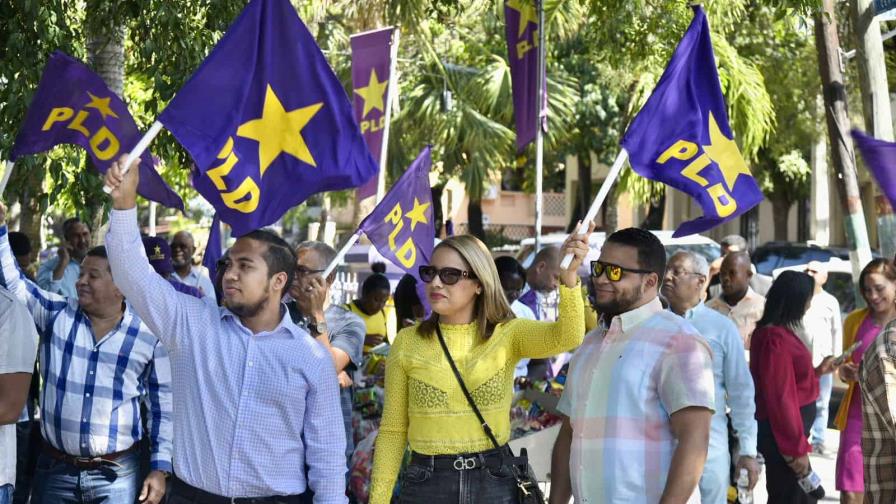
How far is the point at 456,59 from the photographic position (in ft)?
97.9

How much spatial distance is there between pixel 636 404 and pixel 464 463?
2.78ft

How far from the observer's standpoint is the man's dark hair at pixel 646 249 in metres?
4.97

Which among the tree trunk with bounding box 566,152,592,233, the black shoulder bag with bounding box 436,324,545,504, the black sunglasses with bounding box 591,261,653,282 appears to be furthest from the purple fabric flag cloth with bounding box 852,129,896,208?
the tree trunk with bounding box 566,152,592,233

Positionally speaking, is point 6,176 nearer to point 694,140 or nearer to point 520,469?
point 520,469

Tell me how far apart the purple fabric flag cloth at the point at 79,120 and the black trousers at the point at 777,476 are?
3.46 m

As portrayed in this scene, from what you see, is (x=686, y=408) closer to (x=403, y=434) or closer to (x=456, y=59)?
(x=403, y=434)

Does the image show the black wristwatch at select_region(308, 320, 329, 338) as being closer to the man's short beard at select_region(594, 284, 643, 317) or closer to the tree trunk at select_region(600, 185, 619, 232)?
the man's short beard at select_region(594, 284, 643, 317)

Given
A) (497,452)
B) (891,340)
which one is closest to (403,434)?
(497,452)

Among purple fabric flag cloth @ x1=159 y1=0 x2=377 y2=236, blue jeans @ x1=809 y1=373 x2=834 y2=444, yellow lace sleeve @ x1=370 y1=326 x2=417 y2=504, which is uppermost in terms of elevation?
purple fabric flag cloth @ x1=159 y1=0 x2=377 y2=236

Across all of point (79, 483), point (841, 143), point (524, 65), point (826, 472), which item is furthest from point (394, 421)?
point (841, 143)

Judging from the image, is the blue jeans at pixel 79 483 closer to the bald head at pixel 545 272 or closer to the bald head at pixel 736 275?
the bald head at pixel 545 272

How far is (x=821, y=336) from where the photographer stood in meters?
12.9

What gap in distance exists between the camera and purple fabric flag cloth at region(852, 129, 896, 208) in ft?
17.9

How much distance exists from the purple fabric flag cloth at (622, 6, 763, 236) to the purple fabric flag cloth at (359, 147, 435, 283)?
1867 mm
